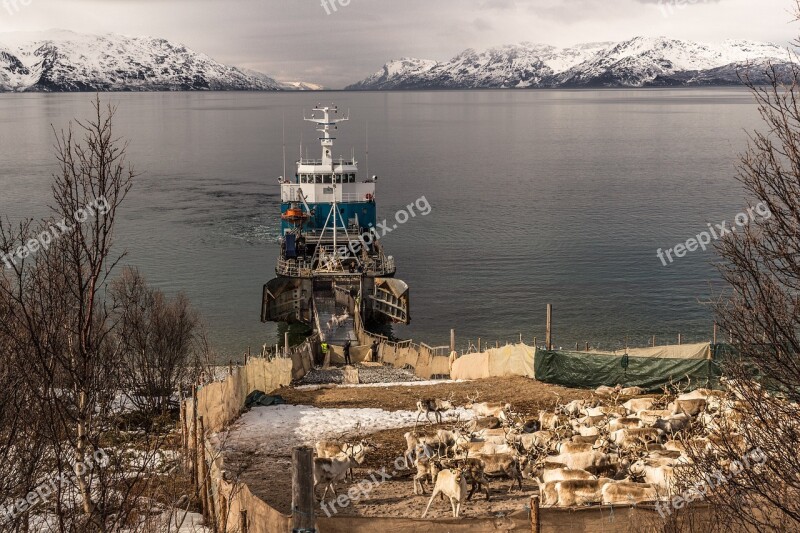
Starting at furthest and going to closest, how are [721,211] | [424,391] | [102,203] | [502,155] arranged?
[502,155]
[721,211]
[424,391]
[102,203]

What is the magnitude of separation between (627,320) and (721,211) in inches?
1543

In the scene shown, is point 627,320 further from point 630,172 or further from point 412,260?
point 630,172

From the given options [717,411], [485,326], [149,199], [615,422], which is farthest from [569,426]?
[149,199]

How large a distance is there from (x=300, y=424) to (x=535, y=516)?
12210 mm

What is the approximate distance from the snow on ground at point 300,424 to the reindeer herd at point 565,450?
1.03 meters

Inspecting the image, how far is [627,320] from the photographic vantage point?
168ft

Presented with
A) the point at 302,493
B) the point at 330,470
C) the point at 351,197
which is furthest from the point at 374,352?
the point at 302,493

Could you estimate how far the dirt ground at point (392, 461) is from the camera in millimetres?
16375

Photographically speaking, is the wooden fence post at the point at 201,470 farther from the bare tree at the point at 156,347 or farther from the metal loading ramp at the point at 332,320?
the metal loading ramp at the point at 332,320

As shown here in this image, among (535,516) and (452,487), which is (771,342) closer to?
(535,516)

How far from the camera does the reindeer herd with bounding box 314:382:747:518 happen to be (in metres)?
15.6

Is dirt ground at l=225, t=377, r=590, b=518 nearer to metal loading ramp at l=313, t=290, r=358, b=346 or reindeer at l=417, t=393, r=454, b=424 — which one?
reindeer at l=417, t=393, r=454, b=424

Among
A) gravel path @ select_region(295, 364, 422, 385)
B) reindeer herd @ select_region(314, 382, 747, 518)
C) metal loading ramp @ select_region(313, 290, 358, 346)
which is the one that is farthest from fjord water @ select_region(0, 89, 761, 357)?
gravel path @ select_region(295, 364, 422, 385)

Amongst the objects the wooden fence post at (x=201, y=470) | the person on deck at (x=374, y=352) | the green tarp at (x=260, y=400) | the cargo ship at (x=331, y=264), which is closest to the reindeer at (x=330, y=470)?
the wooden fence post at (x=201, y=470)
